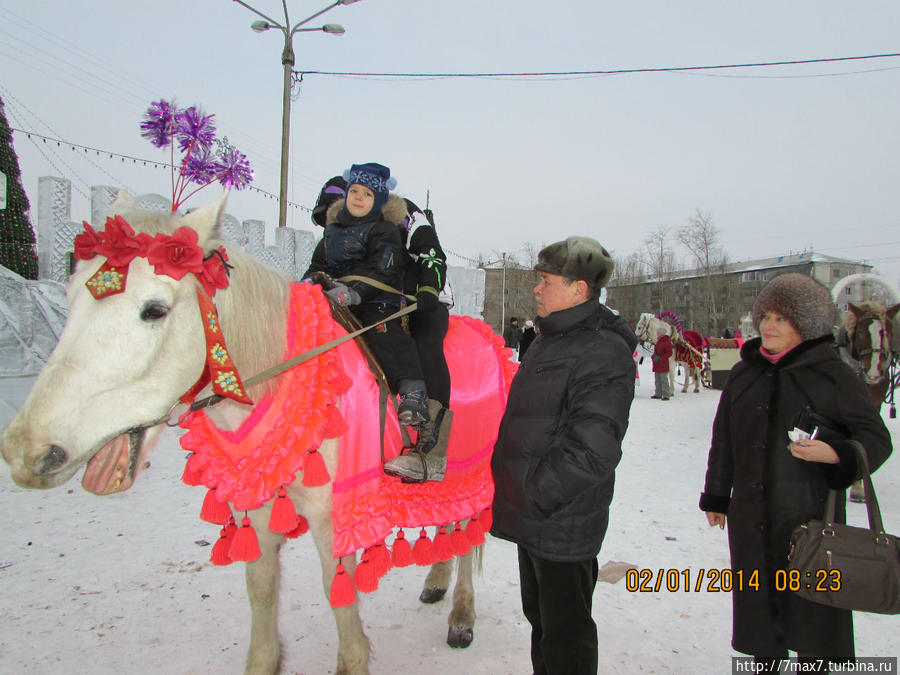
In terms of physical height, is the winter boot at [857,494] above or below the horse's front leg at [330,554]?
below

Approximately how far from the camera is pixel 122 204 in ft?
5.74

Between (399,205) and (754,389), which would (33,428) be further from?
(754,389)

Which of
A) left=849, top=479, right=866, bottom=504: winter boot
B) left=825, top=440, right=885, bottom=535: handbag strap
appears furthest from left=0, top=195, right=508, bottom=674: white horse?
left=849, top=479, right=866, bottom=504: winter boot

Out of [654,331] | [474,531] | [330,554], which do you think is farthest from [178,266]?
[654,331]

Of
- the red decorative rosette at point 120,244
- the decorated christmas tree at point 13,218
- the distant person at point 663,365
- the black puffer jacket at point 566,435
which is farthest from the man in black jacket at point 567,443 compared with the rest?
the distant person at point 663,365

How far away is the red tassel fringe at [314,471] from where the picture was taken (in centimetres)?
193

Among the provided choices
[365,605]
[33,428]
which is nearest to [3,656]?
[365,605]

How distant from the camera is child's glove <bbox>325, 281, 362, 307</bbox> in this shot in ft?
7.33

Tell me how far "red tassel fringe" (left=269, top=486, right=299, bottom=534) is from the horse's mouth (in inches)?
21.3

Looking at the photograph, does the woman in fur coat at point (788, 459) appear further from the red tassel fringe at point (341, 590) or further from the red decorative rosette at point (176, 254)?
the red decorative rosette at point (176, 254)

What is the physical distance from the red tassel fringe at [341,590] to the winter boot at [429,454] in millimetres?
423

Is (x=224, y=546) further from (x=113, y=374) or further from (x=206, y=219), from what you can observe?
(x=206, y=219)

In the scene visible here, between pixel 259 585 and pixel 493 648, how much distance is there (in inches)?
51.7

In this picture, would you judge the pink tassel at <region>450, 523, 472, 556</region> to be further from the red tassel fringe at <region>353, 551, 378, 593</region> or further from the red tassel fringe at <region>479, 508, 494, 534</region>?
the red tassel fringe at <region>353, 551, 378, 593</region>
